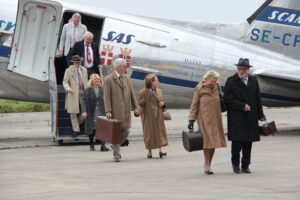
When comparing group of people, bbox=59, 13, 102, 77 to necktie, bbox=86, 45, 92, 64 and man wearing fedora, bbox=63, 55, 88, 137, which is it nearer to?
necktie, bbox=86, 45, 92, 64

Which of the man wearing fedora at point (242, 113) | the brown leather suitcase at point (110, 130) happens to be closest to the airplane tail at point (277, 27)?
the brown leather suitcase at point (110, 130)

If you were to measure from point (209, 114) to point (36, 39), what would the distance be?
23.7 feet

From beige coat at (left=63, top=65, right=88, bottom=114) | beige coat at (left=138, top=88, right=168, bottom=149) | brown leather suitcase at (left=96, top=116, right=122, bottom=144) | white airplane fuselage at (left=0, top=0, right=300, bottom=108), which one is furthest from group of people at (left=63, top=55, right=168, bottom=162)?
white airplane fuselage at (left=0, top=0, right=300, bottom=108)

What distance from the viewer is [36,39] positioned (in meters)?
19.5

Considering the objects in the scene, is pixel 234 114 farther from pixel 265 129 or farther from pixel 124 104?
pixel 124 104

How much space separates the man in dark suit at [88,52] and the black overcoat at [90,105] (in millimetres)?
1410

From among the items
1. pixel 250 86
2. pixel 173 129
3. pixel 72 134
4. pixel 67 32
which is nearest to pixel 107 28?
pixel 67 32

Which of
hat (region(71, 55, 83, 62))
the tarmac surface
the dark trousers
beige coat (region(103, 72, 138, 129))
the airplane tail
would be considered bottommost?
the tarmac surface

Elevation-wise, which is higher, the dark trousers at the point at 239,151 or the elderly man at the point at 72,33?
the elderly man at the point at 72,33

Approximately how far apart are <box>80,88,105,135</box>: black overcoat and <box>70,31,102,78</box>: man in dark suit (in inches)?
55.5

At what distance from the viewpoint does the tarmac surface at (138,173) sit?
11005 millimetres

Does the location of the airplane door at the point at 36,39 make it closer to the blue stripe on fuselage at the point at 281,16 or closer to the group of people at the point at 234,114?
the blue stripe on fuselage at the point at 281,16

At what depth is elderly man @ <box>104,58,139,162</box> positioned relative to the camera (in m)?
15.2

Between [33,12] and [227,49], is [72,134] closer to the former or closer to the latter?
[33,12]
